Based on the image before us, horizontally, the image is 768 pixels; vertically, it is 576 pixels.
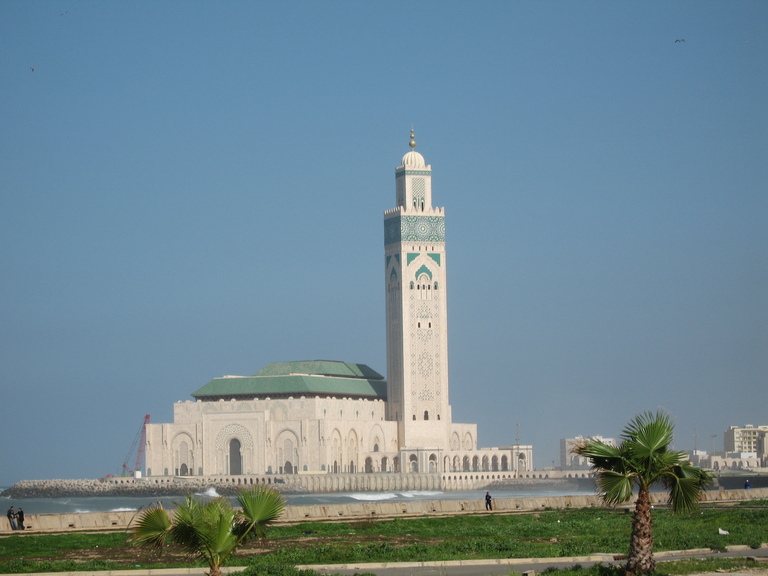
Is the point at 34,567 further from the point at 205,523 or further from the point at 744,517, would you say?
the point at 744,517

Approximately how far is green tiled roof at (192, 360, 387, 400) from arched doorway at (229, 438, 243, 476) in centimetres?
446

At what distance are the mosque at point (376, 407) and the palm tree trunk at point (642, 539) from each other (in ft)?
327

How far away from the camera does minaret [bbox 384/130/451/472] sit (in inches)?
5027

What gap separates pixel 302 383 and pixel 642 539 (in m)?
103

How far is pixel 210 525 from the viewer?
72.1ft

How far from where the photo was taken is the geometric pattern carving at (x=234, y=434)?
415 ft

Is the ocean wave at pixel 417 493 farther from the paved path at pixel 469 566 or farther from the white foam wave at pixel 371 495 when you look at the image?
the paved path at pixel 469 566

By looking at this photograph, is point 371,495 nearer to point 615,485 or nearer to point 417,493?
point 417,493

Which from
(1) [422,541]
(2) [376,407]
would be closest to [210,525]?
(1) [422,541]

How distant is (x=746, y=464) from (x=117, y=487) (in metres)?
91.1

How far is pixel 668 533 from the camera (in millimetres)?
37000

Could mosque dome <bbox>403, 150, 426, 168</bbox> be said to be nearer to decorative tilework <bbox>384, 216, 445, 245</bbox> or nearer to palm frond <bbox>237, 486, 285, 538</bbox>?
decorative tilework <bbox>384, 216, 445, 245</bbox>

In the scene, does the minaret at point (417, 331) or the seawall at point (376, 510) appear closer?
the seawall at point (376, 510)

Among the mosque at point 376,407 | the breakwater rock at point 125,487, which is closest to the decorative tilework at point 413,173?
the mosque at point 376,407
